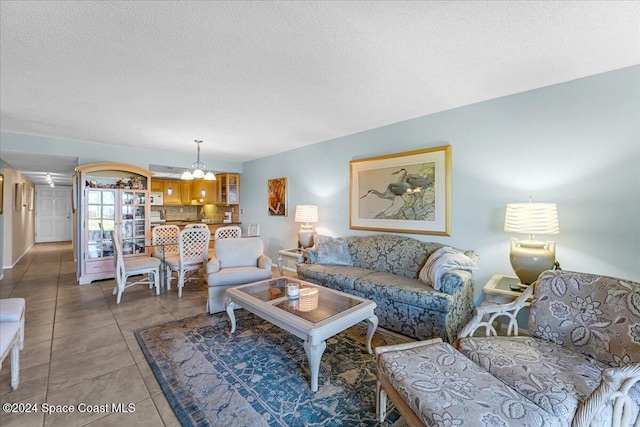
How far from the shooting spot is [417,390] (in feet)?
4.04

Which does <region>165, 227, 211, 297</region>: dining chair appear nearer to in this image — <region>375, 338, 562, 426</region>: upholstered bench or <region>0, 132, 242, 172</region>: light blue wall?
<region>0, 132, 242, 172</region>: light blue wall

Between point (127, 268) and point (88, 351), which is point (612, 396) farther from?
point (127, 268)

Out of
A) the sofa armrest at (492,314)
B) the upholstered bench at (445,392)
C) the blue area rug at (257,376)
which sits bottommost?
the blue area rug at (257,376)

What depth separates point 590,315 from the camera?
5.02 feet

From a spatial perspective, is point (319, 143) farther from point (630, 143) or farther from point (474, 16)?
point (630, 143)

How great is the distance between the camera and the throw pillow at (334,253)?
3771 mm

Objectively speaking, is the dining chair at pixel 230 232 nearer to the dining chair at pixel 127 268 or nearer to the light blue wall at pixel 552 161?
the dining chair at pixel 127 268

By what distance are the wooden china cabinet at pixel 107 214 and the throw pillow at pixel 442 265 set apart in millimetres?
4463

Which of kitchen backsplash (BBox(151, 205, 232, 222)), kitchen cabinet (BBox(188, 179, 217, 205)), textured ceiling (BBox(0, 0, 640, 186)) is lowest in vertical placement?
kitchen backsplash (BBox(151, 205, 232, 222))

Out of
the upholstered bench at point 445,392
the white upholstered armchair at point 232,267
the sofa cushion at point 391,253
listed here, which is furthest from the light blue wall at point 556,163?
the white upholstered armchair at point 232,267

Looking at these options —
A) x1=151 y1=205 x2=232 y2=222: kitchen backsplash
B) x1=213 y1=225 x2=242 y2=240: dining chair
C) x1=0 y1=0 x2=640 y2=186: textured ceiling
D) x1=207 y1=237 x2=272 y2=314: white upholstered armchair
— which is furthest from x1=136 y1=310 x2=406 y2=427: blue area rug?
x1=151 y1=205 x2=232 y2=222: kitchen backsplash

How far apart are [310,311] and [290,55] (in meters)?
2.00

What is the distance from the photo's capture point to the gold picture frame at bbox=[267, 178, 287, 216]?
541cm

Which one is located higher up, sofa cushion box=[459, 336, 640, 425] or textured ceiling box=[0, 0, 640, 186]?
textured ceiling box=[0, 0, 640, 186]
